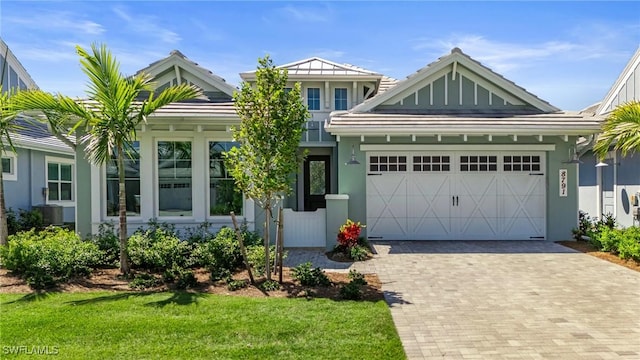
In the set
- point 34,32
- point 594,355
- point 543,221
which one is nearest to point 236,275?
point 594,355

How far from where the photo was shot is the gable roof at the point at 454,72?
39.7 ft

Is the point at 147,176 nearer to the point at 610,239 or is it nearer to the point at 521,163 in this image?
the point at 521,163

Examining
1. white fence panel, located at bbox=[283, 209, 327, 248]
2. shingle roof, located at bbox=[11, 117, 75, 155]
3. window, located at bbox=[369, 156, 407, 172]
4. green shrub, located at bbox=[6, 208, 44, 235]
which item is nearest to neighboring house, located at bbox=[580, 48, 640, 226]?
window, located at bbox=[369, 156, 407, 172]

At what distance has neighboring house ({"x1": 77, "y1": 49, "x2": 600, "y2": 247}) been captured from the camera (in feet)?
33.8

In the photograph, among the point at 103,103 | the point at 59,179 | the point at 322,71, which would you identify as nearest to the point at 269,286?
the point at 103,103

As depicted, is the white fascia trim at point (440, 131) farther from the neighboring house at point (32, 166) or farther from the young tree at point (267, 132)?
the neighboring house at point (32, 166)

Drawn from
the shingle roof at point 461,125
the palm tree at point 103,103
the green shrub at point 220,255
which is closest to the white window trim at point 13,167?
the palm tree at point 103,103

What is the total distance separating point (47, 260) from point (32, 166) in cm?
968

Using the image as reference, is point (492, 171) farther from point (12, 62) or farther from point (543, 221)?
point (12, 62)

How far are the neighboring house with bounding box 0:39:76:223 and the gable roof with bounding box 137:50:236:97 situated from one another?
17.6ft

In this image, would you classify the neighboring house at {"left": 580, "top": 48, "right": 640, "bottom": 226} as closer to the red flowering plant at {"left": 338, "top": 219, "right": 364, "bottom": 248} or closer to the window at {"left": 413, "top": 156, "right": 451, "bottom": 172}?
the window at {"left": 413, "top": 156, "right": 451, "bottom": 172}

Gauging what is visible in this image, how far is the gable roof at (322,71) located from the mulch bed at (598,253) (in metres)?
8.57

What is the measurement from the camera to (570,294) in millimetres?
6766

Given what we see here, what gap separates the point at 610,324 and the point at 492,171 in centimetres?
701
